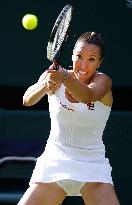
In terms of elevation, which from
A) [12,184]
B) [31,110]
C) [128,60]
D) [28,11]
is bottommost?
[12,184]

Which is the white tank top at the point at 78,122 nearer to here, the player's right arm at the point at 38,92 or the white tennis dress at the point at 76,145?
the white tennis dress at the point at 76,145

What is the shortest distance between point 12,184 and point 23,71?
0.97 meters

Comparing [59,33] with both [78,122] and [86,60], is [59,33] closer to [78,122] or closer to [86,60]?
[86,60]

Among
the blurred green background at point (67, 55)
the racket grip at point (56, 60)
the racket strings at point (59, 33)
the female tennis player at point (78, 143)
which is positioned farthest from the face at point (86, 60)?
the blurred green background at point (67, 55)

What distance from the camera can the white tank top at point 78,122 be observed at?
155 inches

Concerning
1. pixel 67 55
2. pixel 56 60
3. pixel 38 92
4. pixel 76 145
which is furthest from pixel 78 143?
pixel 67 55

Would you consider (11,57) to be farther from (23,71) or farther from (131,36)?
(131,36)

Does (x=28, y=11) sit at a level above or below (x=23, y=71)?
above

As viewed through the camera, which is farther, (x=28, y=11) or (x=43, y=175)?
(x=28, y=11)

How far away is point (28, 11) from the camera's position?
612cm

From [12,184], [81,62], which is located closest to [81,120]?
[81,62]

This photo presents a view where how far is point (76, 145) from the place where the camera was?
13.0ft

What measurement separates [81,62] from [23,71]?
226cm

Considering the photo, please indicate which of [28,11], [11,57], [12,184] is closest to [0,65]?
[11,57]
